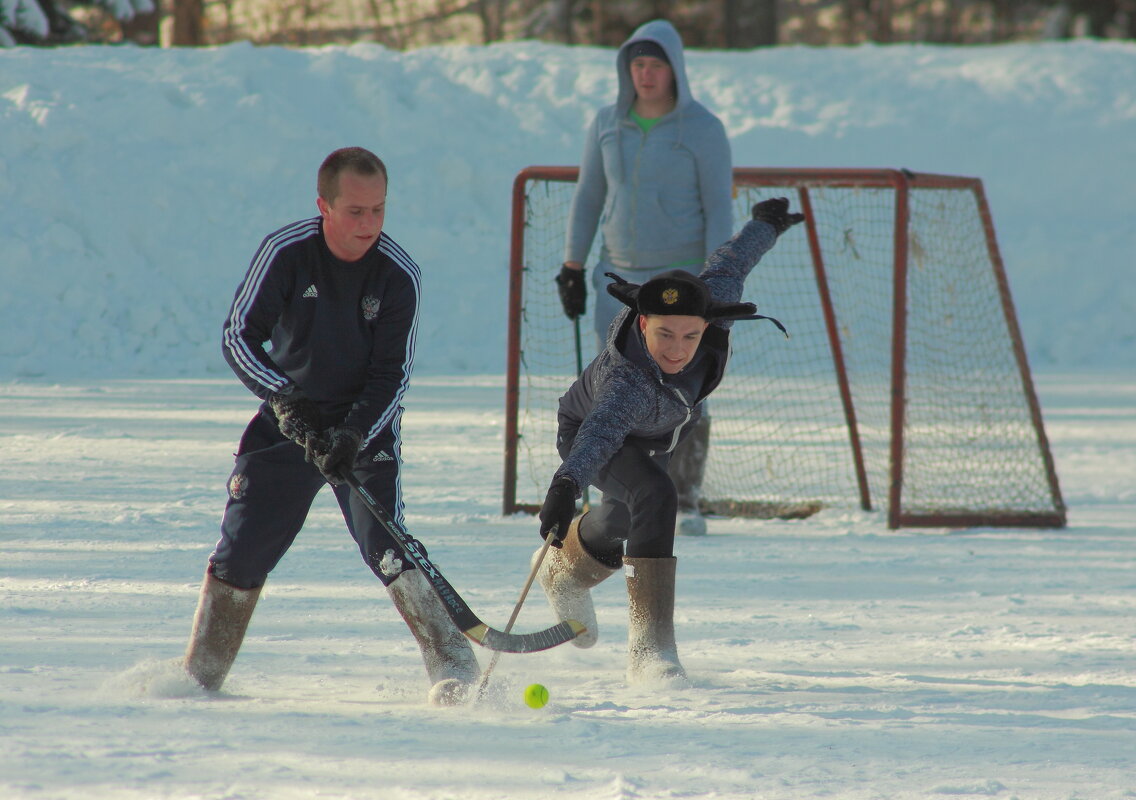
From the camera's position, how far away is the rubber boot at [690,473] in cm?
538

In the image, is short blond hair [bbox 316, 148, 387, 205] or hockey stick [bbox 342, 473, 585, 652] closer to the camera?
short blond hair [bbox 316, 148, 387, 205]

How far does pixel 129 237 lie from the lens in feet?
36.1

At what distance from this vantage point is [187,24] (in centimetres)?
1591

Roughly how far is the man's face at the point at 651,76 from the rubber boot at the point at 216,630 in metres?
2.66

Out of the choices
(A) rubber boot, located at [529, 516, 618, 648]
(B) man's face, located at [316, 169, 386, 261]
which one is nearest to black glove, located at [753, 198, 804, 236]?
(A) rubber boot, located at [529, 516, 618, 648]

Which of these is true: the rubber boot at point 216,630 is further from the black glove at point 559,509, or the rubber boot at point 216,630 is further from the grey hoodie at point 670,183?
the grey hoodie at point 670,183

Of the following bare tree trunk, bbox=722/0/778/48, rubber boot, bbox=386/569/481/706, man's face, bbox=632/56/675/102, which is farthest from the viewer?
bare tree trunk, bbox=722/0/778/48

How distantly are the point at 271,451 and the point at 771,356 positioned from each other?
27.2ft

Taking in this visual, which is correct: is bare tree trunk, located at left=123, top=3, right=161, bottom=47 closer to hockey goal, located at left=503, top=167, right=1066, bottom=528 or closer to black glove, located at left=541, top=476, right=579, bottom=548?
hockey goal, located at left=503, top=167, right=1066, bottom=528

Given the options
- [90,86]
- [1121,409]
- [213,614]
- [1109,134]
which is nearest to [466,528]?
[213,614]

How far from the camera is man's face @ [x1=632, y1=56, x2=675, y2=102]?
16.3 feet

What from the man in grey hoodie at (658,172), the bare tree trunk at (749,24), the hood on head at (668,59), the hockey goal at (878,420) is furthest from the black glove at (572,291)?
the bare tree trunk at (749,24)

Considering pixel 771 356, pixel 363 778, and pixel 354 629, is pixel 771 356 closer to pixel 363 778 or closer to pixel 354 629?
pixel 354 629

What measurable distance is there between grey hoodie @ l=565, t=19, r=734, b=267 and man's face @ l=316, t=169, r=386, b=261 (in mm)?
2090
